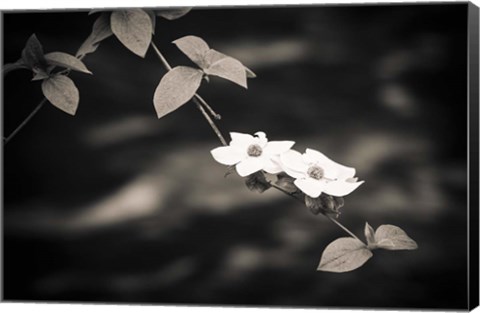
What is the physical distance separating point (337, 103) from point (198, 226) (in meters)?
0.59

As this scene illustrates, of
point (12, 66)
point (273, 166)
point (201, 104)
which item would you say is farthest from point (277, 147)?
point (12, 66)

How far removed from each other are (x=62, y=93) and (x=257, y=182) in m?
0.70

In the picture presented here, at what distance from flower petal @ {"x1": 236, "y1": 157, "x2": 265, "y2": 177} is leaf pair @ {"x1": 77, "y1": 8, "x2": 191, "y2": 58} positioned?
0.47 m

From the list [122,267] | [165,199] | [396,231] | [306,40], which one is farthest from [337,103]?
[122,267]

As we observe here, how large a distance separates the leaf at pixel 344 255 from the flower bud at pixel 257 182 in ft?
0.90

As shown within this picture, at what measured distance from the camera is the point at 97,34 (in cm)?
296

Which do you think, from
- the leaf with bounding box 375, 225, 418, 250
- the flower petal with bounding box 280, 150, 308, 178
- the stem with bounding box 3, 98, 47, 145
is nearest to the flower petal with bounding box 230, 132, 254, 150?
the flower petal with bounding box 280, 150, 308, 178

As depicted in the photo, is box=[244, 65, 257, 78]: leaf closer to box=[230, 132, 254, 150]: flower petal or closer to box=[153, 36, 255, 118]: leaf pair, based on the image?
box=[153, 36, 255, 118]: leaf pair

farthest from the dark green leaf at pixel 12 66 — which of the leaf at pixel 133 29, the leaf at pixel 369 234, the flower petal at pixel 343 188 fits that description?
the leaf at pixel 369 234

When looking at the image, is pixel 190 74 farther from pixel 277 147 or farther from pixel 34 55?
pixel 34 55

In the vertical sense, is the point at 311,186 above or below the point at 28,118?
below

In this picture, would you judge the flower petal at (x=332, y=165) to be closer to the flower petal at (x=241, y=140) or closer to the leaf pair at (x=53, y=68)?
the flower petal at (x=241, y=140)

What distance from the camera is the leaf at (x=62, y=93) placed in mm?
2969

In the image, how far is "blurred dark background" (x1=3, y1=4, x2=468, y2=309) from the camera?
282 centimetres
